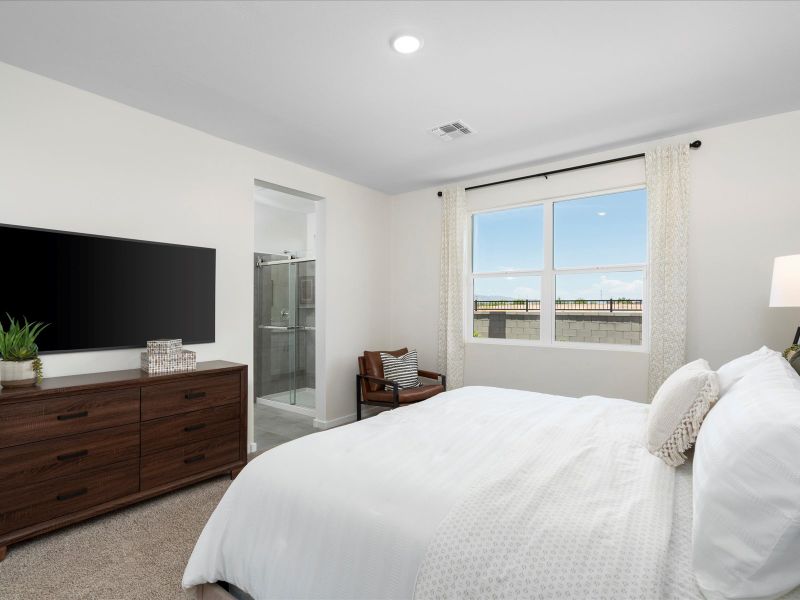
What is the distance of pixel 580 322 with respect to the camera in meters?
4.02

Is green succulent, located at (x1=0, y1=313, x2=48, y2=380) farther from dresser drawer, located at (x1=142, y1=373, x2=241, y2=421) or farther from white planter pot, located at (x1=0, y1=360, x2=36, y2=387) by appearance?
dresser drawer, located at (x1=142, y1=373, x2=241, y2=421)

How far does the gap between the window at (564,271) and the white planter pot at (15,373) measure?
Result: 145 inches

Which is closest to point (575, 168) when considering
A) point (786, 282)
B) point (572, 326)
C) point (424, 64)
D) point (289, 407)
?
point (572, 326)

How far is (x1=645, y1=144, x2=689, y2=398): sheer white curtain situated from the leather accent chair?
6.23 ft

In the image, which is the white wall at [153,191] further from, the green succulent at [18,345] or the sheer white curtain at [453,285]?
the sheer white curtain at [453,285]

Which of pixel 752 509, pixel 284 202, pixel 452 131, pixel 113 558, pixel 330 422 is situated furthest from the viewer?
pixel 284 202

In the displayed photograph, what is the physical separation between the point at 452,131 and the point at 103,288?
275 centimetres

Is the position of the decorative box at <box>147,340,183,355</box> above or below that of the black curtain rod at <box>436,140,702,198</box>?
below

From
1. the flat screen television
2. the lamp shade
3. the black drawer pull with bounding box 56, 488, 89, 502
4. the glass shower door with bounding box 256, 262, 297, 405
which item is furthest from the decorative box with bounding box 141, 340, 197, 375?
the lamp shade

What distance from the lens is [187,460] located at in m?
2.82

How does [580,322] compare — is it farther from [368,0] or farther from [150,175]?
[150,175]

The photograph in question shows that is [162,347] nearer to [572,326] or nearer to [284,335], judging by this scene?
[284,335]

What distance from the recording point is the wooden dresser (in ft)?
7.04

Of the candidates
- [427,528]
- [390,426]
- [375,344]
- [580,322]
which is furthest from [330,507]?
[375,344]
